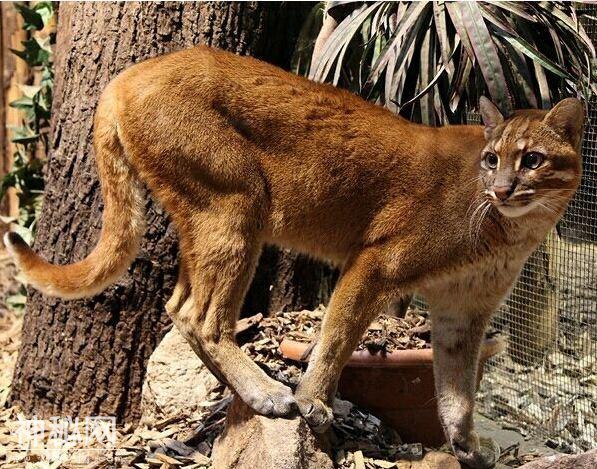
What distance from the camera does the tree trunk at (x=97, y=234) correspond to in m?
5.30

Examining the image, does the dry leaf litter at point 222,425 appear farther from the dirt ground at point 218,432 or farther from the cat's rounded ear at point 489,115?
the cat's rounded ear at point 489,115

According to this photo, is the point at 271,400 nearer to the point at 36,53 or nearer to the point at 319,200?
the point at 319,200

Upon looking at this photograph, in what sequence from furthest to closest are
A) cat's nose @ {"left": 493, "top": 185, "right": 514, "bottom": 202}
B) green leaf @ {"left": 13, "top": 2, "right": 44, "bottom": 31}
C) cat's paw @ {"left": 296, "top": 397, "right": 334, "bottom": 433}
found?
green leaf @ {"left": 13, "top": 2, "right": 44, "bottom": 31} < cat's paw @ {"left": 296, "top": 397, "right": 334, "bottom": 433} < cat's nose @ {"left": 493, "top": 185, "right": 514, "bottom": 202}

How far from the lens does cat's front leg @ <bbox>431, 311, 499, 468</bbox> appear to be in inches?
178

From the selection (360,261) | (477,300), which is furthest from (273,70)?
(477,300)

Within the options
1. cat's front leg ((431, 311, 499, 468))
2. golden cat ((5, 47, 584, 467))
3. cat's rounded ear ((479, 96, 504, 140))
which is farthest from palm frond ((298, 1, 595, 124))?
cat's front leg ((431, 311, 499, 468))

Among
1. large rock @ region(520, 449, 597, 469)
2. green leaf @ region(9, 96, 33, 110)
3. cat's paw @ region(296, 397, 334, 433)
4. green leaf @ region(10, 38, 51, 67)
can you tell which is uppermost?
green leaf @ region(10, 38, 51, 67)

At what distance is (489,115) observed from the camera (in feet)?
14.1

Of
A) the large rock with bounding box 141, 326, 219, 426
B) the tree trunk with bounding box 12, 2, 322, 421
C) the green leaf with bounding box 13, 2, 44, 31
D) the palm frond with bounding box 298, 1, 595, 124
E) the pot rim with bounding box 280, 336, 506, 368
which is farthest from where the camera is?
the green leaf with bounding box 13, 2, 44, 31

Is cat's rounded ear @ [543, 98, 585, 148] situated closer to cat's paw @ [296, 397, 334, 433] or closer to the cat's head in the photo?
the cat's head

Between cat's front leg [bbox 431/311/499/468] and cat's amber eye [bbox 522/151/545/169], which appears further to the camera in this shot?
cat's front leg [bbox 431/311/499/468]

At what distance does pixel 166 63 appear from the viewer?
433cm

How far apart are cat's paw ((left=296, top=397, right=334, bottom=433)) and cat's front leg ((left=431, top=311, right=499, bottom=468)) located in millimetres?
693

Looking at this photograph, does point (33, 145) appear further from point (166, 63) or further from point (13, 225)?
point (166, 63)
